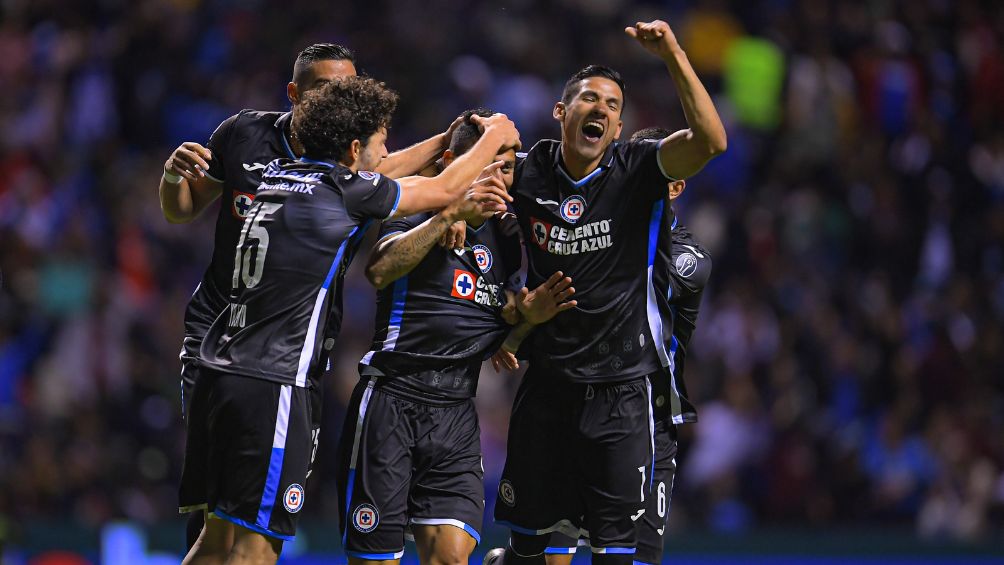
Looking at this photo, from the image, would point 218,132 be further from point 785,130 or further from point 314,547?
point 785,130

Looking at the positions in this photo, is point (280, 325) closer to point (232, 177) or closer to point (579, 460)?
point (232, 177)

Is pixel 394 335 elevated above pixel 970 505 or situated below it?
above

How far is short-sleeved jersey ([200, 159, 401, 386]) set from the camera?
5.46 m

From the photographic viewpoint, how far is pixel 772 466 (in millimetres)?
11039

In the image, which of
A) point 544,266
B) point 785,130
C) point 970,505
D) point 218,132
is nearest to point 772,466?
point 970,505

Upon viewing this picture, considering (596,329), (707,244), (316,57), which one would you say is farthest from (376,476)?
(707,244)

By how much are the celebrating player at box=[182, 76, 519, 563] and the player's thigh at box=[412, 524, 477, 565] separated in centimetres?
77

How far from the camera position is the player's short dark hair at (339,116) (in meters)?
5.59

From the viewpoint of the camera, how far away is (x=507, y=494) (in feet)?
20.9

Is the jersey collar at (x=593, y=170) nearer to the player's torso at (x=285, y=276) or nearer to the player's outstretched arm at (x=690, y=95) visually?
the player's outstretched arm at (x=690, y=95)

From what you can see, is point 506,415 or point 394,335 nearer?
point 394,335

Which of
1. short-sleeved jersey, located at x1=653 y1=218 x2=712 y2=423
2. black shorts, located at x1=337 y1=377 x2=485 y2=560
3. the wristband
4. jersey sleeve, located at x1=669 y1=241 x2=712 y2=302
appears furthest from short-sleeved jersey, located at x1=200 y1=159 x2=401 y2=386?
jersey sleeve, located at x1=669 y1=241 x2=712 y2=302

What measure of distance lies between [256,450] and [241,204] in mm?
1356

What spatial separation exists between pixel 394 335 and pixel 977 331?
286 inches
